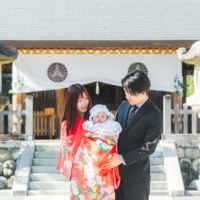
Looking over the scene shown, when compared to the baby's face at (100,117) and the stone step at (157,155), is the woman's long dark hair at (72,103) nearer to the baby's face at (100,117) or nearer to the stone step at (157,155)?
the baby's face at (100,117)

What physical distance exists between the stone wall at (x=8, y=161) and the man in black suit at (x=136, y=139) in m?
5.34

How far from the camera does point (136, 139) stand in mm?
3416

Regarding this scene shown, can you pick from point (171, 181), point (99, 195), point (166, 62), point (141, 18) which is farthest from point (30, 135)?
point (99, 195)

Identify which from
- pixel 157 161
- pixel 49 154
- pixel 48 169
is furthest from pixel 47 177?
pixel 157 161

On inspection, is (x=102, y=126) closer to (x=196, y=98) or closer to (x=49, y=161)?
(x=196, y=98)

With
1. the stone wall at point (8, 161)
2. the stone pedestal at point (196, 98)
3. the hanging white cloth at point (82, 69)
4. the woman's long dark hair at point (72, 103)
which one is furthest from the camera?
the hanging white cloth at point (82, 69)

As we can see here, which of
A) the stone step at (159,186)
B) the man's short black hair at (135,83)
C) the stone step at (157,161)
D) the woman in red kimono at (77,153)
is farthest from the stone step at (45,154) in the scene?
the man's short black hair at (135,83)

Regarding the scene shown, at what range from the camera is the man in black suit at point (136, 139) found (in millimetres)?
3312

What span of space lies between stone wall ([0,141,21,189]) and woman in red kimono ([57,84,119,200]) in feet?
16.4

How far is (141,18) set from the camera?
11.8 meters

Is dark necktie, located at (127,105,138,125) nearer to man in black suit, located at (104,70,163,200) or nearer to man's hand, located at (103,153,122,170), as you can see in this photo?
man in black suit, located at (104,70,163,200)

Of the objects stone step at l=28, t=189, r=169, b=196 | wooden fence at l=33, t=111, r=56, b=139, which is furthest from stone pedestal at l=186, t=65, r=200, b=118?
wooden fence at l=33, t=111, r=56, b=139

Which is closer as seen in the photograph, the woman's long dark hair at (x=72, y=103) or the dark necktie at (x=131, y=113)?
the dark necktie at (x=131, y=113)

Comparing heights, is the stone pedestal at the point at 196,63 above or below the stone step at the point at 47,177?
above
